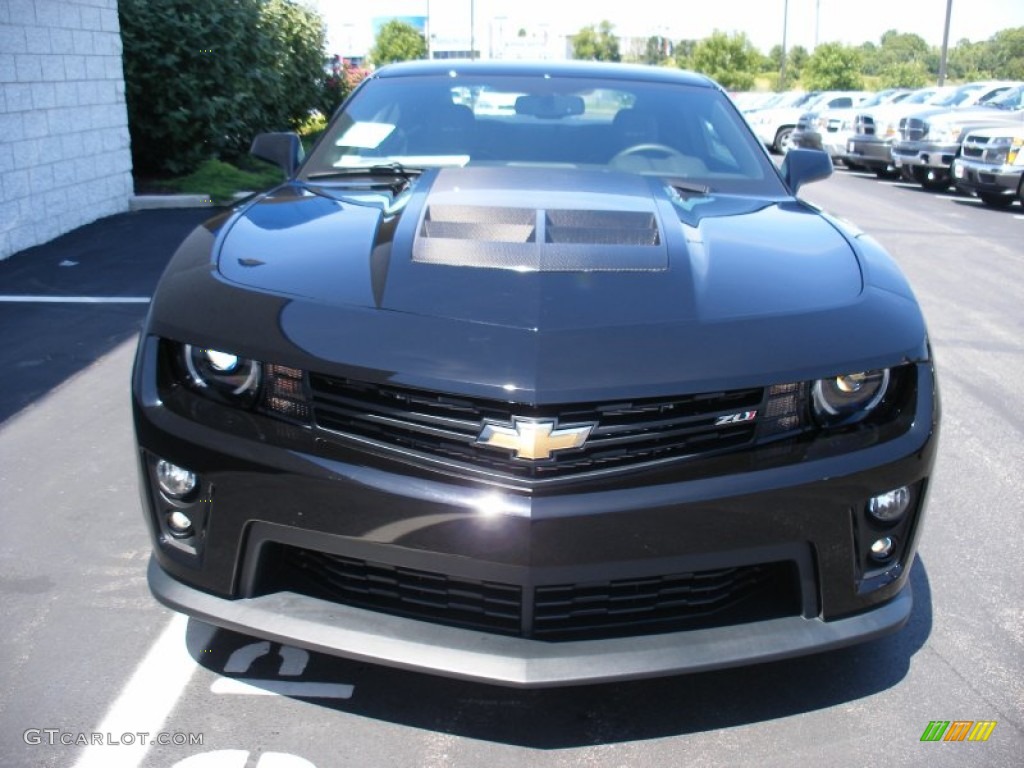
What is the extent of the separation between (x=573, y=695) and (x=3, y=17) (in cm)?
789

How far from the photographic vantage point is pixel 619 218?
2883 mm

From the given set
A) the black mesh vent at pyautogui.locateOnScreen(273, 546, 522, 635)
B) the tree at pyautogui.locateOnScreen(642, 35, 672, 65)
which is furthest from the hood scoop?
the tree at pyautogui.locateOnScreen(642, 35, 672, 65)

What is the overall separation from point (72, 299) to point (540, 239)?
17.3 feet

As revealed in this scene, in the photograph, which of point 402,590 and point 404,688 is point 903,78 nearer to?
point 404,688

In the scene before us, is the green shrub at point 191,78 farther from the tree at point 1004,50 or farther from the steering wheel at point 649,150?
the tree at point 1004,50

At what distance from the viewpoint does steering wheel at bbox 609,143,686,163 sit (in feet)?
13.0

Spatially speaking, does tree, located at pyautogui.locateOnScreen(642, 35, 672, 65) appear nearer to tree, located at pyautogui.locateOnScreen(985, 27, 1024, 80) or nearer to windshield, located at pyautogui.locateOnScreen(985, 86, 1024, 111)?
tree, located at pyautogui.locateOnScreen(985, 27, 1024, 80)

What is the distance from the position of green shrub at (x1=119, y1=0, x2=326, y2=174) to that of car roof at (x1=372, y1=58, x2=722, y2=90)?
352 inches

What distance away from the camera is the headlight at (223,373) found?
2412 mm

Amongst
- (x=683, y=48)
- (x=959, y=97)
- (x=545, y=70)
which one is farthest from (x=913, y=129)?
(x=683, y=48)

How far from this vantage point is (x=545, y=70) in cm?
443

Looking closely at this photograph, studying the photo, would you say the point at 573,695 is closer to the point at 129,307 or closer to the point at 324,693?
the point at 324,693

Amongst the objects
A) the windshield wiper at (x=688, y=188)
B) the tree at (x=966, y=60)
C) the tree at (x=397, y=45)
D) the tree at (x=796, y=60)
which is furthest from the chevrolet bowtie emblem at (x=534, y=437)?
the tree at (x=966, y=60)

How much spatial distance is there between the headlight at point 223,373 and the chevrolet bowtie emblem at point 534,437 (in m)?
0.57
